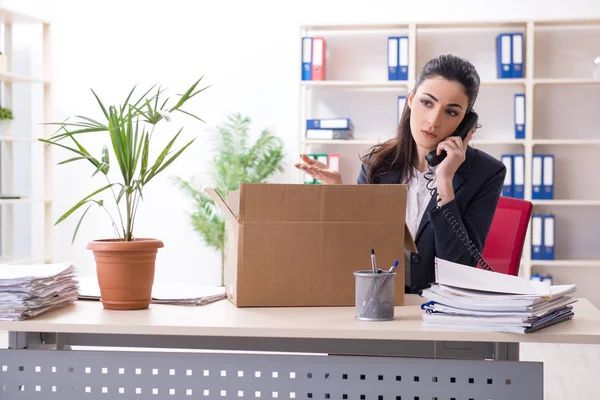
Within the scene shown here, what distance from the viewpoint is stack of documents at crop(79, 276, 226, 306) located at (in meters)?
1.76

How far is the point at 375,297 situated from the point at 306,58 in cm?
364

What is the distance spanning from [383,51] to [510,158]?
45.4 inches

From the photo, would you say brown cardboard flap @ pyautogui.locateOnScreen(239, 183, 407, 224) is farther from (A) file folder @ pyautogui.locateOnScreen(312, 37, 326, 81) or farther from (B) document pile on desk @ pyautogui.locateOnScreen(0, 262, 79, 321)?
(A) file folder @ pyautogui.locateOnScreen(312, 37, 326, 81)

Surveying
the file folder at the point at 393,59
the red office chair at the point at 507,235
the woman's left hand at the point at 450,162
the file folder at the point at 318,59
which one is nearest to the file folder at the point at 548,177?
the file folder at the point at 393,59

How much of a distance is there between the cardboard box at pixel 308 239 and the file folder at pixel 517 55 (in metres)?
3.45

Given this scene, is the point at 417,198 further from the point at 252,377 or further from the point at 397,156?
the point at 252,377

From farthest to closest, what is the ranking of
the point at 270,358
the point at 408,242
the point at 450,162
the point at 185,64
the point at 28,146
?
the point at 28,146 → the point at 185,64 → the point at 450,162 → the point at 408,242 → the point at 270,358

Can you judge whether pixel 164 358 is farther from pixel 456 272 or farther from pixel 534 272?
pixel 534 272

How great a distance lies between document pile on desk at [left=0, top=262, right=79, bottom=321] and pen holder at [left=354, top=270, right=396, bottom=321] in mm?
670

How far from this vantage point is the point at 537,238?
4.86m

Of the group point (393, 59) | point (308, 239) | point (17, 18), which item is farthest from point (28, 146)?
point (308, 239)

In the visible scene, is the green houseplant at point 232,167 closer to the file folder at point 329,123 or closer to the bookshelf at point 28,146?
the file folder at point 329,123

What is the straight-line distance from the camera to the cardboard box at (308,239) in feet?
5.43

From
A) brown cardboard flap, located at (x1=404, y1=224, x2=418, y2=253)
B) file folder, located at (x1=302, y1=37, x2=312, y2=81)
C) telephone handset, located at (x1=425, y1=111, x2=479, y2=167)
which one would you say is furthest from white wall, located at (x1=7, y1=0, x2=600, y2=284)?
brown cardboard flap, located at (x1=404, y1=224, x2=418, y2=253)
